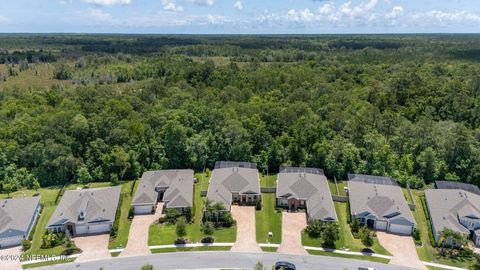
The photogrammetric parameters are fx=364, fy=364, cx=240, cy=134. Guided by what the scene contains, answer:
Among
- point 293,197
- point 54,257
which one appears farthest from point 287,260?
point 54,257

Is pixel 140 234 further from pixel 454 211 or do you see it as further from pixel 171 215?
pixel 454 211

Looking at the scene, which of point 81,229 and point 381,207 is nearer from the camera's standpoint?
point 81,229

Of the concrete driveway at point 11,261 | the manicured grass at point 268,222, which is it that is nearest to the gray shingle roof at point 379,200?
the manicured grass at point 268,222

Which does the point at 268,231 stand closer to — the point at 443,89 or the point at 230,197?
the point at 230,197

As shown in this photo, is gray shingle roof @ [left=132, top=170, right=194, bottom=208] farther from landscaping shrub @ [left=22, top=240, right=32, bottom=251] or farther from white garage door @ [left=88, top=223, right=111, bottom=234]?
landscaping shrub @ [left=22, top=240, right=32, bottom=251]

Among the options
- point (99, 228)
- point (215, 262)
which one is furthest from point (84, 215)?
point (215, 262)

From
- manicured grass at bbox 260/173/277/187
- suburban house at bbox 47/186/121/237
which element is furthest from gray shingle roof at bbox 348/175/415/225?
suburban house at bbox 47/186/121/237
